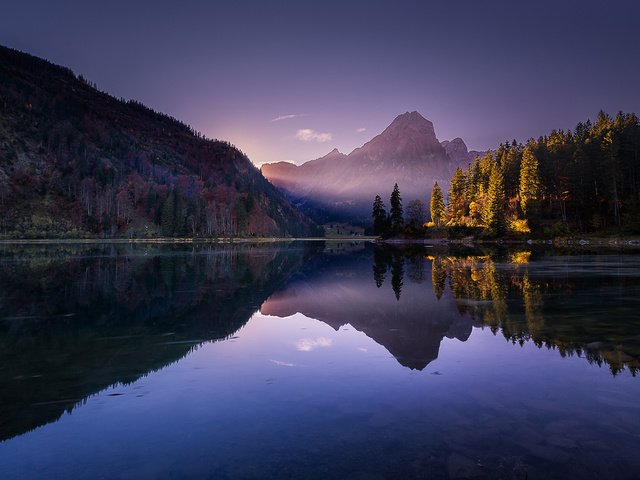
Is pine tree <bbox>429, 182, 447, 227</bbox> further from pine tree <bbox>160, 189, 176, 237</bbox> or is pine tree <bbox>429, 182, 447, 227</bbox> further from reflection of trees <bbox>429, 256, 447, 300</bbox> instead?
pine tree <bbox>160, 189, 176, 237</bbox>

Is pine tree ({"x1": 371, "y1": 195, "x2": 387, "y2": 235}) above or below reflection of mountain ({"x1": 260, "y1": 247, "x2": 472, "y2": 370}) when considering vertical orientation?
above

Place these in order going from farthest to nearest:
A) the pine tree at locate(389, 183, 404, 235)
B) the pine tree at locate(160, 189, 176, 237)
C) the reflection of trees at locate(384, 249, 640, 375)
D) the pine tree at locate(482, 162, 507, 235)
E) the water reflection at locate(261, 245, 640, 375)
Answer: the pine tree at locate(160, 189, 176, 237) < the pine tree at locate(389, 183, 404, 235) < the pine tree at locate(482, 162, 507, 235) < the water reflection at locate(261, 245, 640, 375) < the reflection of trees at locate(384, 249, 640, 375)

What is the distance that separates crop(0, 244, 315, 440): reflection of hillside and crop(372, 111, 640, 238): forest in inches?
3154

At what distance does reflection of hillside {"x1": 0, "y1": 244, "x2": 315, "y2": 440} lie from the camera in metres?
10.7

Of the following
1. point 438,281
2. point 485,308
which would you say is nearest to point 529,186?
point 438,281

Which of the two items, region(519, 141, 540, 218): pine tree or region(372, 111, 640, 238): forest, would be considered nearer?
region(372, 111, 640, 238): forest

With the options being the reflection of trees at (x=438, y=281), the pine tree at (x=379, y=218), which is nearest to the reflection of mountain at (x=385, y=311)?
the reflection of trees at (x=438, y=281)

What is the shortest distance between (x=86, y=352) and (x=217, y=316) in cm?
706

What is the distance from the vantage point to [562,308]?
68.5 ft

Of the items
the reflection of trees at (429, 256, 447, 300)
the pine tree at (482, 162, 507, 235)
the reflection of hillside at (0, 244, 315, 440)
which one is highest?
the pine tree at (482, 162, 507, 235)

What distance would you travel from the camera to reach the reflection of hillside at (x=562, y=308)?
14.3 m

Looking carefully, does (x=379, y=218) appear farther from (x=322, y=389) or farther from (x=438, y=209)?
(x=322, y=389)

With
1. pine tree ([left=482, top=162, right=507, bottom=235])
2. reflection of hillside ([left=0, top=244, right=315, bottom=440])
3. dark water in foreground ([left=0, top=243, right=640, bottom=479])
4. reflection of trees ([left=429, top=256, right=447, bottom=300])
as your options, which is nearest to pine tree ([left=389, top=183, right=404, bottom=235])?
pine tree ([left=482, top=162, right=507, bottom=235])

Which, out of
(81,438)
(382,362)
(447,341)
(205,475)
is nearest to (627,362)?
(447,341)
